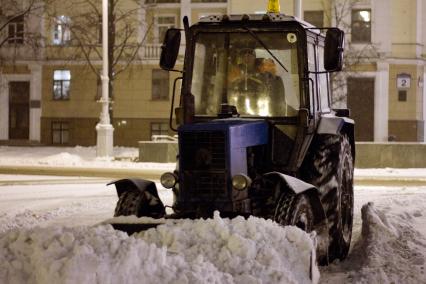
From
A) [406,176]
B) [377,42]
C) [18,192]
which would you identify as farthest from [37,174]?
[377,42]

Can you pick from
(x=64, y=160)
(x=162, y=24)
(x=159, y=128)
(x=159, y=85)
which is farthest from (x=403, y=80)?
(x=64, y=160)

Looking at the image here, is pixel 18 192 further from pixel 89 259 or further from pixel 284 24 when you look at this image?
pixel 89 259

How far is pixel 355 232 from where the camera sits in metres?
10.7

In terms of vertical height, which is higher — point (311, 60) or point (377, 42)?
point (377, 42)

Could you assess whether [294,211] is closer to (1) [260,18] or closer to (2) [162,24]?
(1) [260,18]

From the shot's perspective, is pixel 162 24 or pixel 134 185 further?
pixel 162 24

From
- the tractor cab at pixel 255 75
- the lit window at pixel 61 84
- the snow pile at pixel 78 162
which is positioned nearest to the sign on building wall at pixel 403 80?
the snow pile at pixel 78 162

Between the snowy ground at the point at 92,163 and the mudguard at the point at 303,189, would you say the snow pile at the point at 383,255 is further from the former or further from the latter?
the snowy ground at the point at 92,163

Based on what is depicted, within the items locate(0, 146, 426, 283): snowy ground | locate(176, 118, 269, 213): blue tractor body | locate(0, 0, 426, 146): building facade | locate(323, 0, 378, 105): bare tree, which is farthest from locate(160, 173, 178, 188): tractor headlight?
locate(0, 0, 426, 146): building facade

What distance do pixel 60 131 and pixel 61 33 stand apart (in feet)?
16.7

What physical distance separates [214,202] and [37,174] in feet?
49.5

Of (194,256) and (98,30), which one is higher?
(98,30)

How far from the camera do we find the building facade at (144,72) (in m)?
38.2

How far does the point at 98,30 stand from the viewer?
38406 mm
